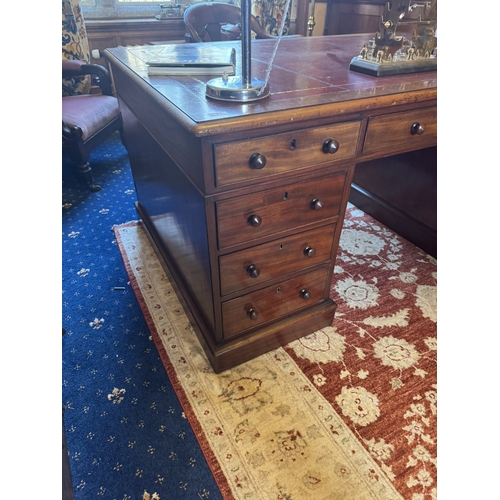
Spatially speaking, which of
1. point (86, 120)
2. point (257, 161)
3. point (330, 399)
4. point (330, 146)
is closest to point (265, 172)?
point (257, 161)

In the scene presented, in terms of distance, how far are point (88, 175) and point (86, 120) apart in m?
0.34

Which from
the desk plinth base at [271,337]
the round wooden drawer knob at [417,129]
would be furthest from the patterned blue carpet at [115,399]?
the round wooden drawer knob at [417,129]

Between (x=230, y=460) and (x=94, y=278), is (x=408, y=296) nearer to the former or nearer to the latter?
(x=230, y=460)

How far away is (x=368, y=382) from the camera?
133 centimetres

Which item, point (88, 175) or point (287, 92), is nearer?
point (287, 92)

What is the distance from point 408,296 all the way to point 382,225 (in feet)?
2.00

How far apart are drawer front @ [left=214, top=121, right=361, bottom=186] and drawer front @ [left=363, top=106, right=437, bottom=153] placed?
6cm

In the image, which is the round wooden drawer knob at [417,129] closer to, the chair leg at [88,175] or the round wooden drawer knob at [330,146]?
the round wooden drawer knob at [330,146]

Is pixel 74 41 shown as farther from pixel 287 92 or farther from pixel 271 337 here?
pixel 271 337

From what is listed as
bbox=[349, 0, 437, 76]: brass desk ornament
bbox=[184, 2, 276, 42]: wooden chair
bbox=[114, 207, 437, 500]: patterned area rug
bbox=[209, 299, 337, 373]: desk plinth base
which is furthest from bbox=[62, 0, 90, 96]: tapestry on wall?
bbox=[209, 299, 337, 373]: desk plinth base

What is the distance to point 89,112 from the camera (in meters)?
2.44

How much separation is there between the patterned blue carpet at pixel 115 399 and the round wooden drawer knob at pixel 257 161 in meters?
0.83

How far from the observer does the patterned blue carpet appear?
1.06 meters

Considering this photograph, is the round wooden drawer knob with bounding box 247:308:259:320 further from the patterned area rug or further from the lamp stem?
the lamp stem
